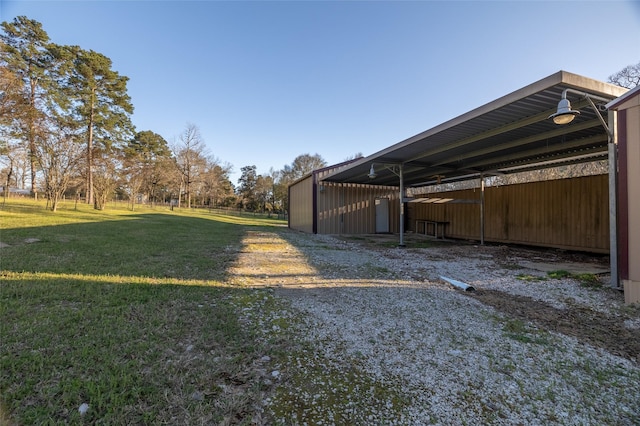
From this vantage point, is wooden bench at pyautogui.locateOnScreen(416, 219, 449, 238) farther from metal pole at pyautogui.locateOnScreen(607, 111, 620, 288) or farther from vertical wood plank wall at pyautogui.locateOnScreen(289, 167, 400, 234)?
metal pole at pyautogui.locateOnScreen(607, 111, 620, 288)

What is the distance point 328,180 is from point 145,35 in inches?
349

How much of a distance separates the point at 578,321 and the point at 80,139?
78.5ft

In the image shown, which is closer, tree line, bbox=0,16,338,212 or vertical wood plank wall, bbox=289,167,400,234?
tree line, bbox=0,16,338,212

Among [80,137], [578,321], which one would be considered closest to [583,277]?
[578,321]

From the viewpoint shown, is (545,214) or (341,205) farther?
(341,205)

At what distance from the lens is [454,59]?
9031mm

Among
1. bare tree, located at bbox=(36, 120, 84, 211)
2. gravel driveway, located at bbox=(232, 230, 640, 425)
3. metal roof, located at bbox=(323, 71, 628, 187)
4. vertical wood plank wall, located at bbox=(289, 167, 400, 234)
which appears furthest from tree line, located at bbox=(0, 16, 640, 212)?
gravel driveway, located at bbox=(232, 230, 640, 425)

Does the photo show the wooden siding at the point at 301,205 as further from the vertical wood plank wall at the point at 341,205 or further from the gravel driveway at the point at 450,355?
the gravel driveway at the point at 450,355

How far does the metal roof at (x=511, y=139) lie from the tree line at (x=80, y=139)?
14.2 metres

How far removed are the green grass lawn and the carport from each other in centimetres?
514

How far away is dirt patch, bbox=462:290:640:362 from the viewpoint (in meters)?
2.62

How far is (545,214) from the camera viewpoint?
9500mm

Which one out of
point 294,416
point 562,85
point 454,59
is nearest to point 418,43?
point 454,59

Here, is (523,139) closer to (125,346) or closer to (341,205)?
(341,205)
